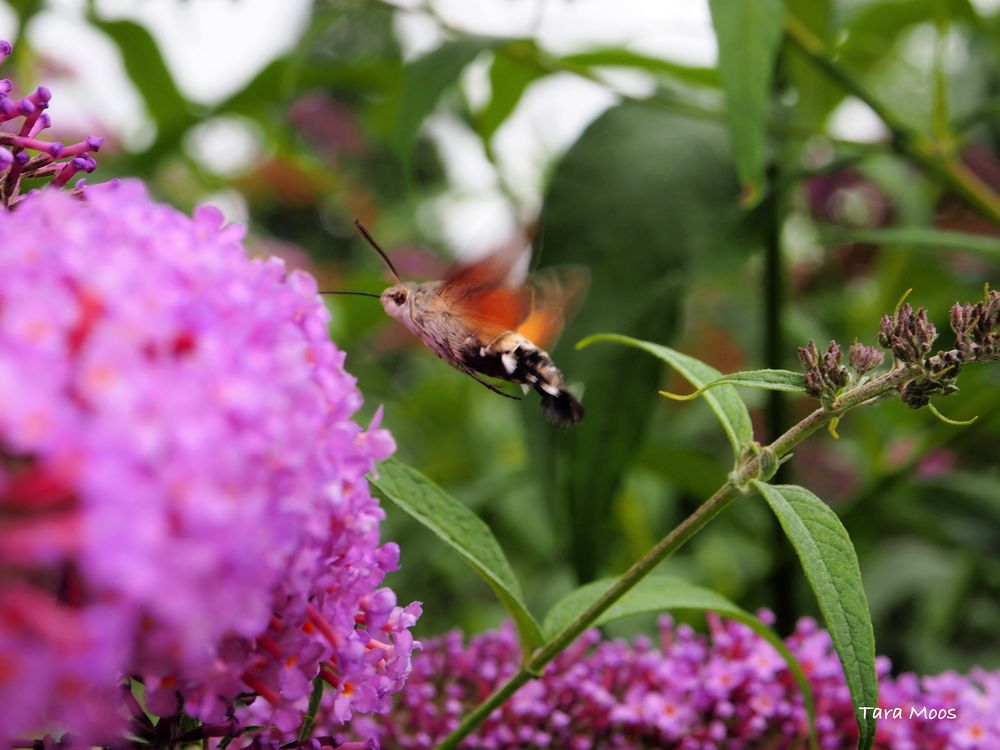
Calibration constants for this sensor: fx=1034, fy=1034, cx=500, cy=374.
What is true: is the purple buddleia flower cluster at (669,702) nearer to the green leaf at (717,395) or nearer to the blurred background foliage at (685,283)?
the blurred background foliage at (685,283)

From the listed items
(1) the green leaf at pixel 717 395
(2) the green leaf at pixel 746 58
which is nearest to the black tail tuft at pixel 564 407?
(1) the green leaf at pixel 717 395

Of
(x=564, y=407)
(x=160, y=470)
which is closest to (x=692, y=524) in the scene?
(x=564, y=407)

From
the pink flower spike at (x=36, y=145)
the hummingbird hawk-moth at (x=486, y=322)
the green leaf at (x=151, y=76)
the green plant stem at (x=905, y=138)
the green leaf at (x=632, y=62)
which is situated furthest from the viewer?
the green leaf at (x=151, y=76)

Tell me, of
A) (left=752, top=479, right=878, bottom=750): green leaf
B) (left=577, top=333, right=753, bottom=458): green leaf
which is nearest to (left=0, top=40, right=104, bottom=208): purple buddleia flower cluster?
(left=577, top=333, right=753, bottom=458): green leaf

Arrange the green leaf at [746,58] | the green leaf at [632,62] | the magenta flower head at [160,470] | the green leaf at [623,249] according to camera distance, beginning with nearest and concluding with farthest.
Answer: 1. the magenta flower head at [160,470]
2. the green leaf at [746,58]
3. the green leaf at [623,249]
4. the green leaf at [632,62]

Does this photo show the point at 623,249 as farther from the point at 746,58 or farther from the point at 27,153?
the point at 27,153
